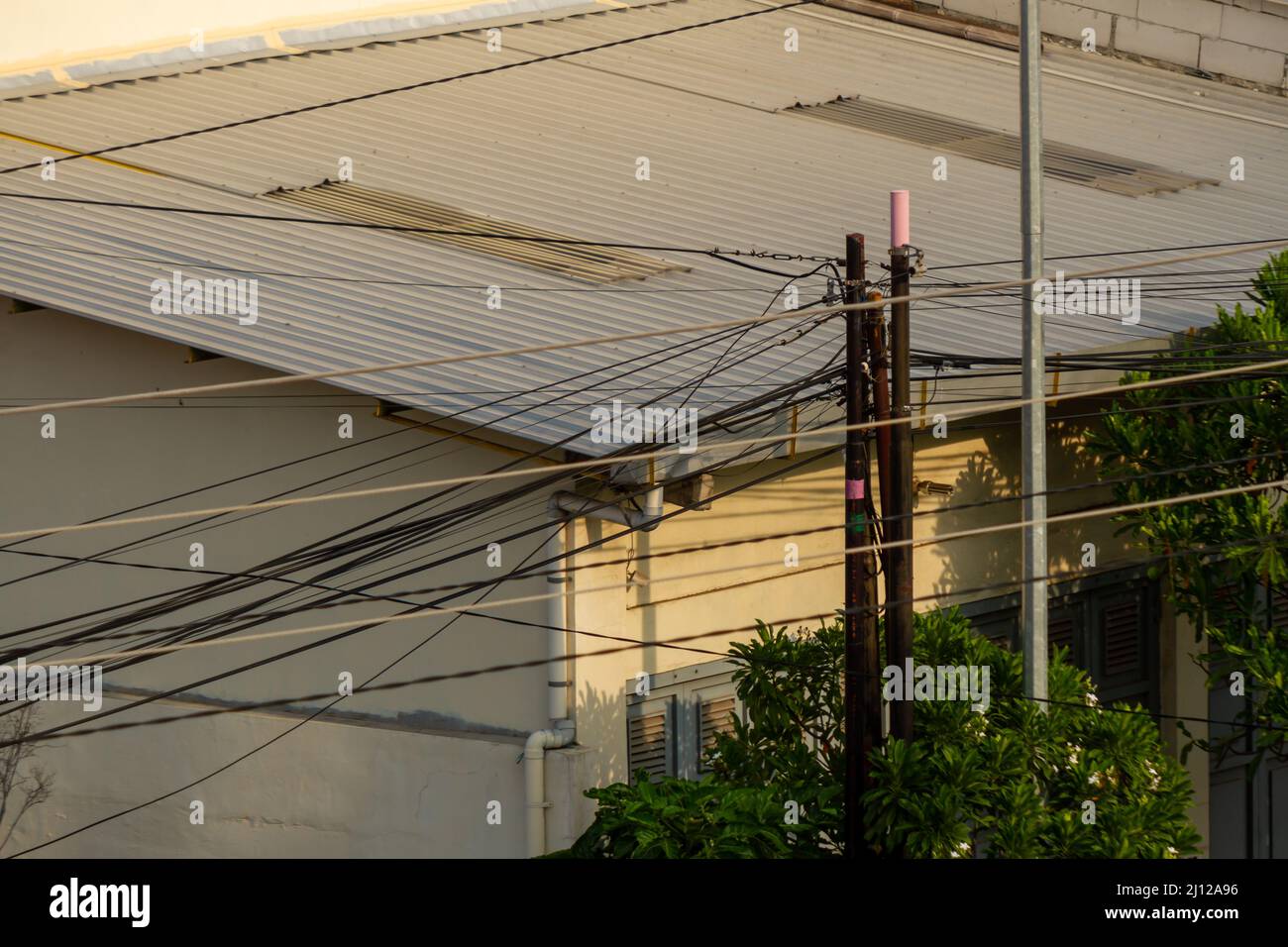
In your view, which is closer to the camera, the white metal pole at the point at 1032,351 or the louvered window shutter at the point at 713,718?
the white metal pole at the point at 1032,351

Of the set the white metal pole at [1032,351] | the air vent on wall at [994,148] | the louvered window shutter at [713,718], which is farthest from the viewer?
the air vent on wall at [994,148]

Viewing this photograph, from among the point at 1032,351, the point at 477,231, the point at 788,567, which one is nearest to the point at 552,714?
the point at 788,567

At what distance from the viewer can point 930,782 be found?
404 inches

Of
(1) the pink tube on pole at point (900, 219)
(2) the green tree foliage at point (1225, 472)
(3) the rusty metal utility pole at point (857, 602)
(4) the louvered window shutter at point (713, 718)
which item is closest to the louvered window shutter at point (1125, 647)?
(2) the green tree foliage at point (1225, 472)

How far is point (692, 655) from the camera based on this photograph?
43.4 ft

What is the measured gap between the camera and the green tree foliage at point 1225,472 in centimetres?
1198

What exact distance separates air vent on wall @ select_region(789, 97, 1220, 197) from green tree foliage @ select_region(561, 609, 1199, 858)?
27.1ft

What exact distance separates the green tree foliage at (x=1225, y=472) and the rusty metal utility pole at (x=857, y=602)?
254cm

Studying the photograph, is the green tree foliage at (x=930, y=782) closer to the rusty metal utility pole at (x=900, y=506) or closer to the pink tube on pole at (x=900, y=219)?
the rusty metal utility pole at (x=900, y=506)

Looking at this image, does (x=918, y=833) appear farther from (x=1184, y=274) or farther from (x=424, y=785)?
(x=1184, y=274)

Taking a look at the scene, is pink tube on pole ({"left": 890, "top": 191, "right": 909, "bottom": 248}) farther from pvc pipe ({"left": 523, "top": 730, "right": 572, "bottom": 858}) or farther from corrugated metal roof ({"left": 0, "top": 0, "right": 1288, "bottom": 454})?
pvc pipe ({"left": 523, "top": 730, "right": 572, "bottom": 858})

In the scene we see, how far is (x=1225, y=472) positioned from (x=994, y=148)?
23.8ft

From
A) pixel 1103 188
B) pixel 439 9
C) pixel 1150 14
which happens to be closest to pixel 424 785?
pixel 1103 188

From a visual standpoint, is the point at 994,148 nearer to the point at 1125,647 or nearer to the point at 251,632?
the point at 1125,647
